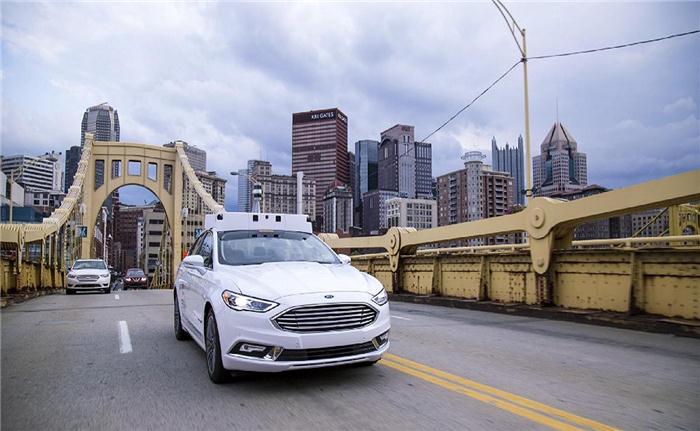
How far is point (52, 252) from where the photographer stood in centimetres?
3406

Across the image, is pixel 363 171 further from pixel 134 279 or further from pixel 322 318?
pixel 322 318

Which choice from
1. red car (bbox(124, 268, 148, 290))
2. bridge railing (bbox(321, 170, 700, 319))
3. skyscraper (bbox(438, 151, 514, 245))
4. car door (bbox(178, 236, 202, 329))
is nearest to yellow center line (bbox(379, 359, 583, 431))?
car door (bbox(178, 236, 202, 329))

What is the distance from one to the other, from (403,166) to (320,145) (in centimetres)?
4878

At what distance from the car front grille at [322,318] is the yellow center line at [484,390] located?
3.64 ft

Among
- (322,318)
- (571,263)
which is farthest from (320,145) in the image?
(322,318)

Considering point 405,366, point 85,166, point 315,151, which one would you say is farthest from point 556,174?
point 315,151

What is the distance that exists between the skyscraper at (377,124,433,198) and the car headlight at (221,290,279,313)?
287ft

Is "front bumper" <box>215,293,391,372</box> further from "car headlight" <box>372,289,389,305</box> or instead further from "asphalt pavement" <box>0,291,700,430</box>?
"asphalt pavement" <box>0,291,700,430</box>

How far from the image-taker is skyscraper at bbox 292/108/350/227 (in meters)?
143

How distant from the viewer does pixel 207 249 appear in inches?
261

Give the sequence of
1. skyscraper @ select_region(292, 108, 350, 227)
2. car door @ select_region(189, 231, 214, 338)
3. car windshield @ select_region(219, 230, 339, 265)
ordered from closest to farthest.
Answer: car door @ select_region(189, 231, 214, 338), car windshield @ select_region(219, 230, 339, 265), skyscraper @ select_region(292, 108, 350, 227)

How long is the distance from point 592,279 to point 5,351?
10285mm

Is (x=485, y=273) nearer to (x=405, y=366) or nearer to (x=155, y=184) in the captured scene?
(x=405, y=366)

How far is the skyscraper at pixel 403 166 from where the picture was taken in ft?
308
